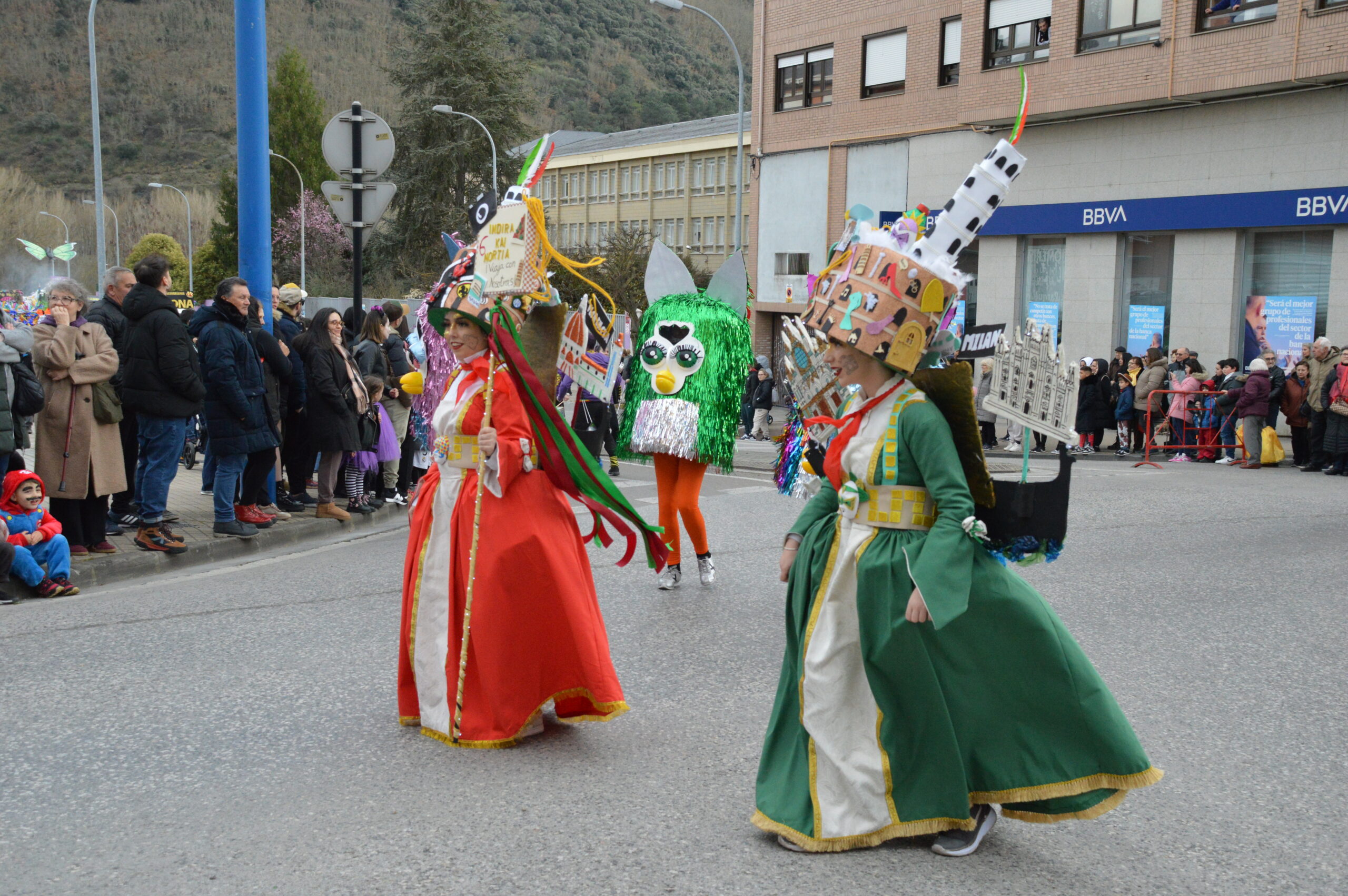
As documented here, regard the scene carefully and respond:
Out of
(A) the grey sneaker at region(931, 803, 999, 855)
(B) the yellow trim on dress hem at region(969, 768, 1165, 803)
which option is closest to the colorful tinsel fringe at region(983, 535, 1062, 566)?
(B) the yellow trim on dress hem at region(969, 768, 1165, 803)

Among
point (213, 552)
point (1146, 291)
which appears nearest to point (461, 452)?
point (213, 552)

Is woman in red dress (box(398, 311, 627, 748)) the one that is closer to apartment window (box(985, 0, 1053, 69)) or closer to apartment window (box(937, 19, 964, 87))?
apartment window (box(985, 0, 1053, 69))

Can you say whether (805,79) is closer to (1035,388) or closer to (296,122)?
(1035,388)

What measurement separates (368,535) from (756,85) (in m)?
24.0

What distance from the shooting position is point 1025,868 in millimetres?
3635

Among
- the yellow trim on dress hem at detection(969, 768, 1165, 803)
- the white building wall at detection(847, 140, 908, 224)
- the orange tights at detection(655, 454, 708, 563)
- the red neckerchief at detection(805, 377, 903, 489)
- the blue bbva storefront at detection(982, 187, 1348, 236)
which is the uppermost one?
the white building wall at detection(847, 140, 908, 224)

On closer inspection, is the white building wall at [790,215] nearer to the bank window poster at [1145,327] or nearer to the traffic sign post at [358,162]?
the bank window poster at [1145,327]

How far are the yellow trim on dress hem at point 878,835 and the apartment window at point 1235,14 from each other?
65.1 feet

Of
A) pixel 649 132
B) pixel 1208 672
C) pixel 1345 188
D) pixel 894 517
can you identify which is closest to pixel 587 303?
pixel 894 517

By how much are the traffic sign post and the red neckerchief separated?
26.9 ft

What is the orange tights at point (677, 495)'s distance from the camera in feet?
24.6

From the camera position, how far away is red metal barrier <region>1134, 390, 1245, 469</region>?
A: 54.3 feet

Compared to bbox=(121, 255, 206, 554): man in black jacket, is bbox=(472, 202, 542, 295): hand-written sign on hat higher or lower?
higher

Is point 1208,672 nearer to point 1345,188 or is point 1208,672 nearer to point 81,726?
point 81,726
